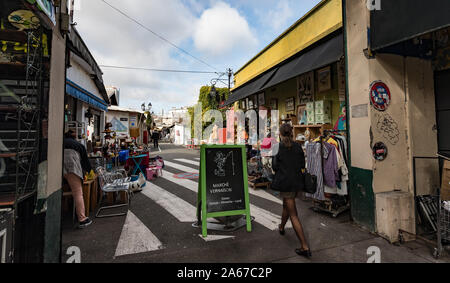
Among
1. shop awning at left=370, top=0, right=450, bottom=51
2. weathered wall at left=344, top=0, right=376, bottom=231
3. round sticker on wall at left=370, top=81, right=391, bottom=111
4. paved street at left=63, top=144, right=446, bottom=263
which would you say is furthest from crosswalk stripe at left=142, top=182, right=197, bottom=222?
shop awning at left=370, top=0, right=450, bottom=51

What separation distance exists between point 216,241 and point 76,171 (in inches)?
116

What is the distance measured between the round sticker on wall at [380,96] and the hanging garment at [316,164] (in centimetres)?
130

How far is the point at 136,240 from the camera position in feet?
10.7

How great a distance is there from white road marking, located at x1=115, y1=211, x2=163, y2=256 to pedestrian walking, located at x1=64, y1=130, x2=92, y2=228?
0.83 m

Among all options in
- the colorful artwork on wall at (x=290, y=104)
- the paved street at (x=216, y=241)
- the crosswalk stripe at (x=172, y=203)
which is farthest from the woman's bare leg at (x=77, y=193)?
the colorful artwork on wall at (x=290, y=104)

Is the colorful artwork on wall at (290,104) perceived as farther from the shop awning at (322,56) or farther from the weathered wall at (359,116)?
the weathered wall at (359,116)

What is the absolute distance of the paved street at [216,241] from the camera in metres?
2.81

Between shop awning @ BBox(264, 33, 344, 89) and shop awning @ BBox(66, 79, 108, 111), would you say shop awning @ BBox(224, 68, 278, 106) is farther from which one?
shop awning @ BBox(66, 79, 108, 111)

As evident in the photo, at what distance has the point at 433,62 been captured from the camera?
3.92 metres

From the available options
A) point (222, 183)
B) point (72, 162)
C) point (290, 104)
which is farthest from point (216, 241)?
→ point (290, 104)
